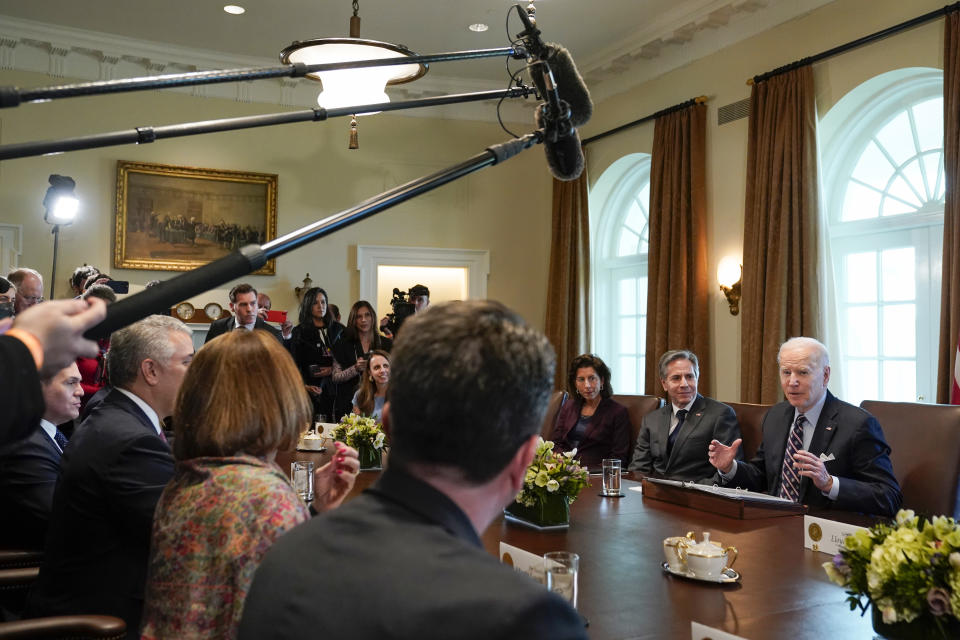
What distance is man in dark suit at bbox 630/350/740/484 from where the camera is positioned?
4.02 meters

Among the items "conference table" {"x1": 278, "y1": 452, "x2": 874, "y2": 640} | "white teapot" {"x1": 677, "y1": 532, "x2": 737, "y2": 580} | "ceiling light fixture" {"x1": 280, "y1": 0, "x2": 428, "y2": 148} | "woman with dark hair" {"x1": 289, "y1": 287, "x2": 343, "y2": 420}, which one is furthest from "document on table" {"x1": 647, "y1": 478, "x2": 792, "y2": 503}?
"woman with dark hair" {"x1": 289, "y1": 287, "x2": 343, "y2": 420}

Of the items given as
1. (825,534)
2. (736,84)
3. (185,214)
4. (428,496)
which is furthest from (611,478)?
(185,214)

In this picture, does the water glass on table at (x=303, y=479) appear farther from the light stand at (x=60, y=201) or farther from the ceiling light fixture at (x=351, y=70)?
the light stand at (x=60, y=201)

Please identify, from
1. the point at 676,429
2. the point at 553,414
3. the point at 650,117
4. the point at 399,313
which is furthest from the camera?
the point at 650,117

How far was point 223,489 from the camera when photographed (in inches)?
58.1

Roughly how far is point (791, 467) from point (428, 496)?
9.14ft

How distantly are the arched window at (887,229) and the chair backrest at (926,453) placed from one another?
90.5 inches

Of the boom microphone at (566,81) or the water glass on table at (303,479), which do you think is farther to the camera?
the water glass on table at (303,479)

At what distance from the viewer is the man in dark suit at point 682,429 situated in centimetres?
402

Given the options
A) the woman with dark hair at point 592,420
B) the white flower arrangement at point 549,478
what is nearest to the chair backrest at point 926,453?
the white flower arrangement at point 549,478

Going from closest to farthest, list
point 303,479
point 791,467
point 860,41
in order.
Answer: point 303,479, point 791,467, point 860,41

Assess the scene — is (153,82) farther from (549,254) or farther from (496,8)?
(549,254)

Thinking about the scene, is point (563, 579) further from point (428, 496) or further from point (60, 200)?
point (60, 200)

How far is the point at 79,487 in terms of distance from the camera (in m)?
2.02
